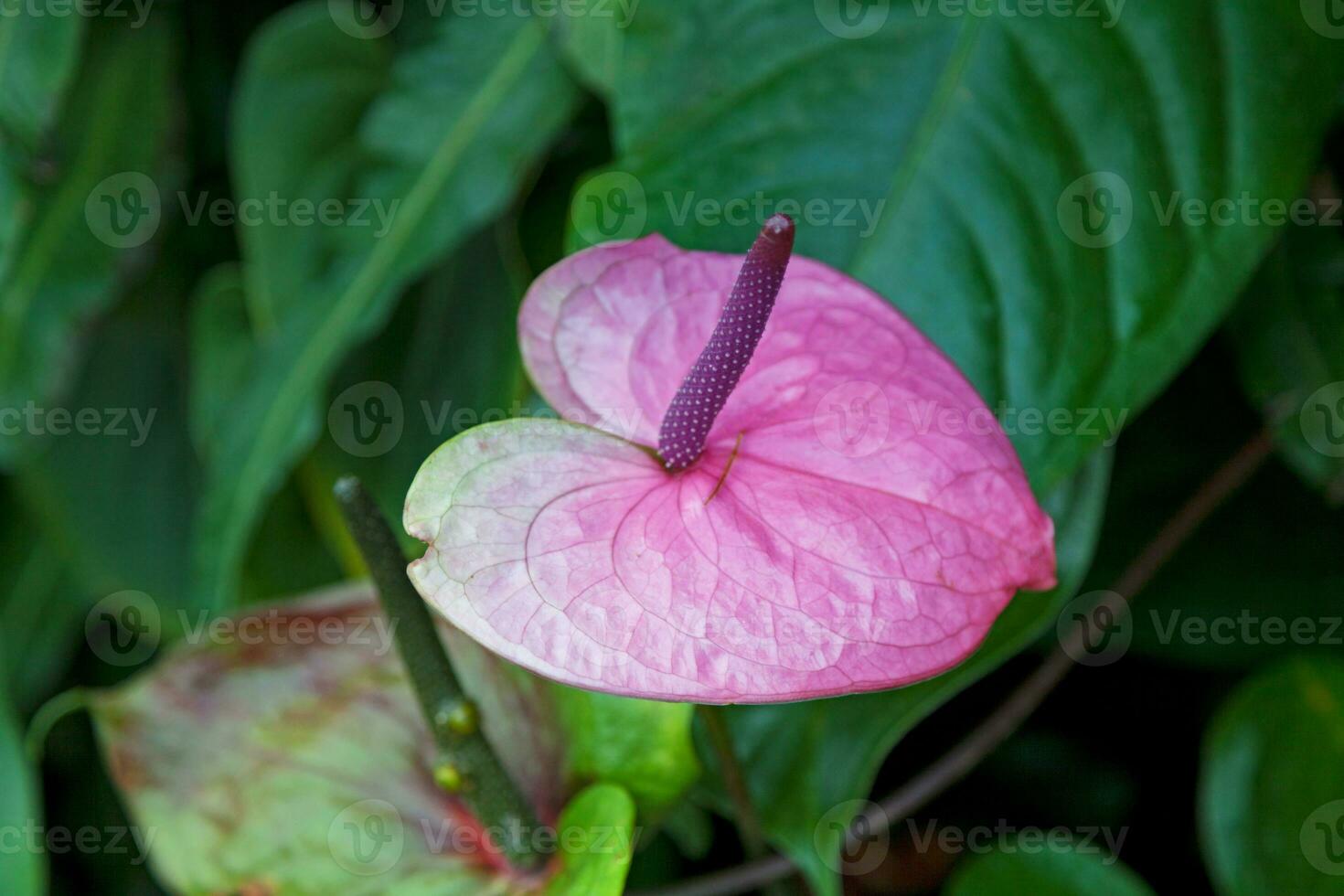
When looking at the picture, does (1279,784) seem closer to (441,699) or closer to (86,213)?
(441,699)

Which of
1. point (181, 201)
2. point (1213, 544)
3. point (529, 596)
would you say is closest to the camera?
point (529, 596)

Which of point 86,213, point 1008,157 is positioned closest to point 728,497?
point 1008,157

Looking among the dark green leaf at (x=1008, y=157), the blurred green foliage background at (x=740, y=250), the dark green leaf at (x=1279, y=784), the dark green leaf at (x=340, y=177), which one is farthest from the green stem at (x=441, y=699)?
the dark green leaf at (x=1279, y=784)

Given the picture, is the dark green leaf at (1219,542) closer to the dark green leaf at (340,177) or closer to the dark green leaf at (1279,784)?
the dark green leaf at (1279,784)

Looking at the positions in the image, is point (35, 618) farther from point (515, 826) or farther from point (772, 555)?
point (772, 555)

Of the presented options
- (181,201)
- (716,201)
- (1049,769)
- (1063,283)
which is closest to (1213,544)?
(1049,769)

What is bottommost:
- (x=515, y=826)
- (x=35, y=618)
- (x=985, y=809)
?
(x=35, y=618)
